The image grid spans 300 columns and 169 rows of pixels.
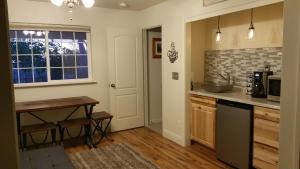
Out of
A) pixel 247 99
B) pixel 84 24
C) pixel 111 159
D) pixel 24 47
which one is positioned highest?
pixel 84 24

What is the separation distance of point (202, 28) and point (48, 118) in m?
3.17

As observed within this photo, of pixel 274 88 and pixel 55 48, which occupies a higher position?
pixel 55 48

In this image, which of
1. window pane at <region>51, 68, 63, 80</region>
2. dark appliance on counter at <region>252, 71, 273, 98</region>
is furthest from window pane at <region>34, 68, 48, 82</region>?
dark appliance on counter at <region>252, 71, 273, 98</region>

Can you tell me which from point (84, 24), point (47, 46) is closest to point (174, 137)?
point (84, 24)

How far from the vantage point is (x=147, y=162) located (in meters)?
3.26

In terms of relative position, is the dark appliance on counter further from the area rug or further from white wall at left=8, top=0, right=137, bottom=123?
white wall at left=8, top=0, right=137, bottom=123

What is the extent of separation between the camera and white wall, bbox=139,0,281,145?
11.5 feet

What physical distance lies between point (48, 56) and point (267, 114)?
11.7 feet

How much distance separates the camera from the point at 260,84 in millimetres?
2943

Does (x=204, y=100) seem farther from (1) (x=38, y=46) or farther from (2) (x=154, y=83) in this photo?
(1) (x=38, y=46)

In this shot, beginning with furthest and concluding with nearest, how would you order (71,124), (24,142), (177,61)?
(177,61) < (71,124) < (24,142)

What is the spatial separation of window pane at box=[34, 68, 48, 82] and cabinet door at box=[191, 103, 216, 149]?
8.66ft

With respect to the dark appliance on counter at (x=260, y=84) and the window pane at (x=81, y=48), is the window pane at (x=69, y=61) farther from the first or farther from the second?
the dark appliance on counter at (x=260, y=84)

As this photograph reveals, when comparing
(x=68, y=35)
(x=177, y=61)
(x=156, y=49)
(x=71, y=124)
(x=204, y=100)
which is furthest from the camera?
(x=156, y=49)
